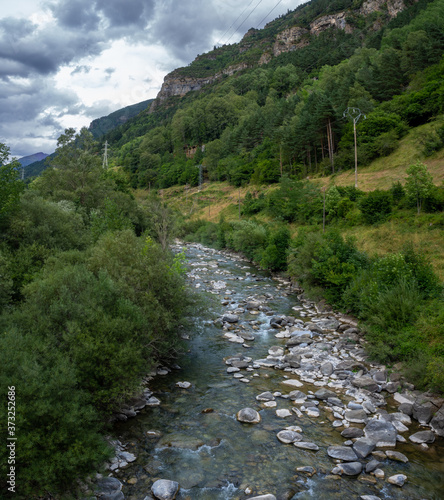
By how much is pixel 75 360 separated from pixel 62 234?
40.6 feet

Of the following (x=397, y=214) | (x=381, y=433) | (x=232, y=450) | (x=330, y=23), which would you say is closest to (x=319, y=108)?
(x=397, y=214)

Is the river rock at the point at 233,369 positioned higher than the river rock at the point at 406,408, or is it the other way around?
the river rock at the point at 233,369

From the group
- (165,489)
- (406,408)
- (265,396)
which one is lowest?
(406,408)

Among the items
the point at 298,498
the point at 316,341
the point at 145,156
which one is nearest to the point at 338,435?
the point at 298,498

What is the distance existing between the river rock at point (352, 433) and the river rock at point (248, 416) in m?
2.74

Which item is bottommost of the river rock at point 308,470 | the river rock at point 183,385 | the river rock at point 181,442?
the river rock at point 308,470

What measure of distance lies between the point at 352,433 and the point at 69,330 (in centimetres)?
918

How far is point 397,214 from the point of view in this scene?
106ft

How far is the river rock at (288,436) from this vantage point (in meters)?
10.0

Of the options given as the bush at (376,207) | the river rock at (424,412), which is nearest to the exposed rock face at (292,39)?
the bush at (376,207)

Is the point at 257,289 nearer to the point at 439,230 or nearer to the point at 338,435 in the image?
the point at 439,230

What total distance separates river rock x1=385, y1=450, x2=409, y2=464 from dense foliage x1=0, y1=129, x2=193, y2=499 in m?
7.73

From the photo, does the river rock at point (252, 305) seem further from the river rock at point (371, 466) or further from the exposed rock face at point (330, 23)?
the exposed rock face at point (330, 23)

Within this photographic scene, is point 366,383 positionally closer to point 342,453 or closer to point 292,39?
point 342,453
